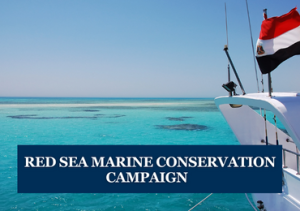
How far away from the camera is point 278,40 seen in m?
3.86

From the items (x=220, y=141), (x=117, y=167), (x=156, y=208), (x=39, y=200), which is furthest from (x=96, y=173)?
(x=220, y=141)

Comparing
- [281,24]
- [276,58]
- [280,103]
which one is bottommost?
[280,103]

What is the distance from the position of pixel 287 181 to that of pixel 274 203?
1.90 feet

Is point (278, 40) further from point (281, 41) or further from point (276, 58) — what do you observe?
point (276, 58)

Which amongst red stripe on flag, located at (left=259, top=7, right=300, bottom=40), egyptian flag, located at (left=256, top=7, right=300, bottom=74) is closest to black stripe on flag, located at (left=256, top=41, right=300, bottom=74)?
egyptian flag, located at (left=256, top=7, right=300, bottom=74)

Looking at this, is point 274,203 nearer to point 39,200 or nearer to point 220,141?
point 39,200

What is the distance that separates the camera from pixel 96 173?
5.40 meters

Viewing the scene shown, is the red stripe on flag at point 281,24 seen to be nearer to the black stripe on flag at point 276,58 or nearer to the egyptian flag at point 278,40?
the egyptian flag at point 278,40

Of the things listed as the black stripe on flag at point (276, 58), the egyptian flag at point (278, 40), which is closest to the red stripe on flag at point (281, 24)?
the egyptian flag at point (278, 40)

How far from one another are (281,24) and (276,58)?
61cm

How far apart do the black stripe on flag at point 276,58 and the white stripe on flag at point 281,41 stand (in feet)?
0.20

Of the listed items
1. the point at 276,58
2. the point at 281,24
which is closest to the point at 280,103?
the point at 276,58

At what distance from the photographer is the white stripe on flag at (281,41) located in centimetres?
381

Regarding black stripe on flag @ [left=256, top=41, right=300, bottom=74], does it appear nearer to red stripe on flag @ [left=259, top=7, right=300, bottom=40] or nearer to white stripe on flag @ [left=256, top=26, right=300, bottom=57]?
white stripe on flag @ [left=256, top=26, right=300, bottom=57]
